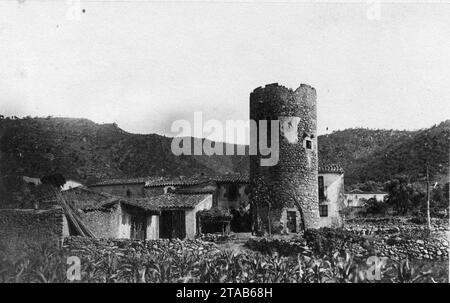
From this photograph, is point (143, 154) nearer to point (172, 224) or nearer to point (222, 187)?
point (222, 187)

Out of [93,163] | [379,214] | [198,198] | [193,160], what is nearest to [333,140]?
[193,160]

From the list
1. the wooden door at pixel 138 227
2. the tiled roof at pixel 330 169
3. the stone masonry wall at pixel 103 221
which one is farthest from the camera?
the tiled roof at pixel 330 169

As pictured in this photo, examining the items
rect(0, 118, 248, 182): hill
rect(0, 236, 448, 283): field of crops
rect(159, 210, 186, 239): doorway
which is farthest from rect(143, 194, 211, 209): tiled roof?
rect(0, 118, 248, 182): hill

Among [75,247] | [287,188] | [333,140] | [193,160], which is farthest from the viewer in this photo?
[333,140]

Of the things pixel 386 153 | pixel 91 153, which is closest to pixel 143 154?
pixel 91 153

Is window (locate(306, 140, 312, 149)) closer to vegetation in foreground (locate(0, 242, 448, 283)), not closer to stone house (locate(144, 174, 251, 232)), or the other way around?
stone house (locate(144, 174, 251, 232))

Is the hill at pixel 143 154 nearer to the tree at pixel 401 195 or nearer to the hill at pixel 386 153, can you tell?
the hill at pixel 386 153

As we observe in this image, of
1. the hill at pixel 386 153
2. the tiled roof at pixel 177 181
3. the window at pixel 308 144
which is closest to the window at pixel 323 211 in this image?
the window at pixel 308 144
